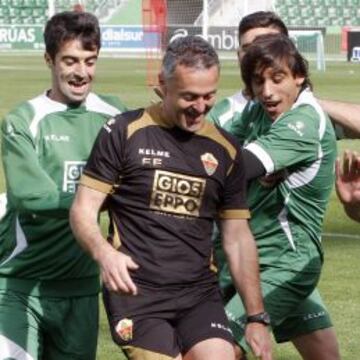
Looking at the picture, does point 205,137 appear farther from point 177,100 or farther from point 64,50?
point 64,50

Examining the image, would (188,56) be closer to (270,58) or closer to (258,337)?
(270,58)

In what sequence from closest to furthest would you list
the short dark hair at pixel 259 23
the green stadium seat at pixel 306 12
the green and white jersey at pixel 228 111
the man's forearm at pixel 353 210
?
the man's forearm at pixel 353 210 < the green and white jersey at pixel 228 111 < the short dark hair at pixel 259 23 < the green stadium seat at pixel 306 12

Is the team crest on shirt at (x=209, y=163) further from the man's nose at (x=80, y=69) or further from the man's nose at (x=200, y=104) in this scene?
the man's nose at (x=80, y=69)

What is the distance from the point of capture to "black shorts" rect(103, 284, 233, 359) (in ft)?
16.8

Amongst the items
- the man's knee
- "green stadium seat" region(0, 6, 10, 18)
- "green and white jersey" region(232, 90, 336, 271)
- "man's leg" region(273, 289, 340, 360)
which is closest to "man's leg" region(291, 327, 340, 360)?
"man's leg" region(273, 289, 340, 360)

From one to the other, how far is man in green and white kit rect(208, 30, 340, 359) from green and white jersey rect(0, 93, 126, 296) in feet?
2.28

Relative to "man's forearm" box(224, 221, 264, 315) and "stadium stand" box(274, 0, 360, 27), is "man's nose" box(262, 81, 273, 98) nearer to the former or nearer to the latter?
"man's forearm" box(224, 221, 264, 315)

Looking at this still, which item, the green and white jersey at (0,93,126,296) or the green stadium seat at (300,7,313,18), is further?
the green stadium seat at (300,7,313,18)

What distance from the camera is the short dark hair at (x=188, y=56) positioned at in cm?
513

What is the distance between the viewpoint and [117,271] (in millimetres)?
4770

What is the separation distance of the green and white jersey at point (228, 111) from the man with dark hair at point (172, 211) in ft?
3.91

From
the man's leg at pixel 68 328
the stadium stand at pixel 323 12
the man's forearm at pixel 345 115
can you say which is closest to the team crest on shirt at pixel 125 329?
the man's leg at pixel 68 328

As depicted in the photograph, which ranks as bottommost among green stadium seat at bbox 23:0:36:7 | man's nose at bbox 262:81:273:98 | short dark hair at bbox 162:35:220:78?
green stadium seat at bbox 23:0:36:7

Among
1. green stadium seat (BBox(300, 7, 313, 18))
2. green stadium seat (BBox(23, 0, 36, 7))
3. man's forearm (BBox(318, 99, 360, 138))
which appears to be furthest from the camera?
green stadium seat (BBox(300, 7, 313, 18))
